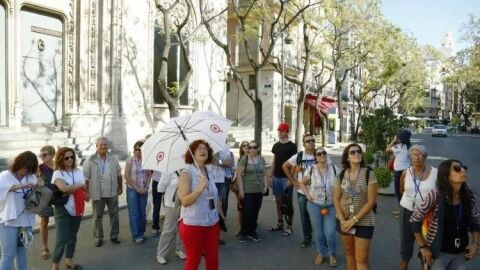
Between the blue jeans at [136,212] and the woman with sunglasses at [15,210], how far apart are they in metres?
2.38

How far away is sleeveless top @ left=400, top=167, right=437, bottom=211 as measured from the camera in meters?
5.05

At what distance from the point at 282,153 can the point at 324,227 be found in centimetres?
179

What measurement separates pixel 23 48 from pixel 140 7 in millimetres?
4644

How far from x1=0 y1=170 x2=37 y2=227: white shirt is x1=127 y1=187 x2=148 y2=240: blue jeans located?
2383mm

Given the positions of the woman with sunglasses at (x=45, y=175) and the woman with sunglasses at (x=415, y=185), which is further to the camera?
the woman with sunglasses at (x=45, y=175)

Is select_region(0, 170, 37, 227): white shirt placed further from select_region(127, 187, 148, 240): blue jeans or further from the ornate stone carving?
the ornate stone carving

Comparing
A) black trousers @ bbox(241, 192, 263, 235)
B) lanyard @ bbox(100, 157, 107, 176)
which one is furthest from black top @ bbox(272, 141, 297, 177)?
lanyard @ bbox(100, 157, 107, 176)

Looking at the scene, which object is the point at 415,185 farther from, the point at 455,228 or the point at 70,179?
the point at 70,179

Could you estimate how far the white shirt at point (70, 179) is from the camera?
5473mm

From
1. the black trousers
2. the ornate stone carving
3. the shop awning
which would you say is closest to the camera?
the black trousers

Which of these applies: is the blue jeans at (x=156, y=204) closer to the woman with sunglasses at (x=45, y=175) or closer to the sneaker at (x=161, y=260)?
the sneaker at (x=161, y=260)

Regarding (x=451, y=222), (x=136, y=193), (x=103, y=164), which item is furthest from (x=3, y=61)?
(x=451, y=222)

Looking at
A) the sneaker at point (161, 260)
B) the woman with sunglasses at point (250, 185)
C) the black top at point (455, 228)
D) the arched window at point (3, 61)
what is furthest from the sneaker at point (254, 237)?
the arched window at point (3, 61)

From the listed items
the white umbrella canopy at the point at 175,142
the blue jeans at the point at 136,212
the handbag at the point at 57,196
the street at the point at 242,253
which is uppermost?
the white umbrella canopy at the point at 175,142
